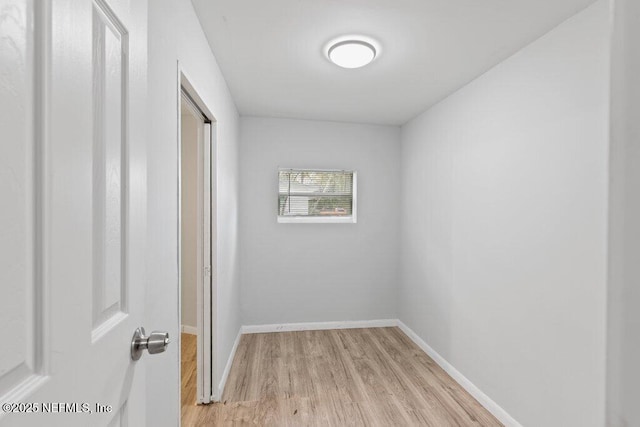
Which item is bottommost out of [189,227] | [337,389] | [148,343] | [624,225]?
[337,389]

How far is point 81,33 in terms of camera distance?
54 cm

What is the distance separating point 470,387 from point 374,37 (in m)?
2.52

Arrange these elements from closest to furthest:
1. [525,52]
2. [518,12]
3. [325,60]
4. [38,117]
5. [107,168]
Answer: [38,117] < [107,168] < [518,12] < [525,52] < [325,60]

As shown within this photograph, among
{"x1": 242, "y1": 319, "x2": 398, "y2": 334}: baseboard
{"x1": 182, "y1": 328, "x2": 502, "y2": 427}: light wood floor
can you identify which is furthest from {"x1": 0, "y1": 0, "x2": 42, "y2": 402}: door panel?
{"x1": 242, "y1": 319, "x2": 398, "y2": 334}: baseboard

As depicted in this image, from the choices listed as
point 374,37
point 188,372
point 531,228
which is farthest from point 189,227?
point 531,228

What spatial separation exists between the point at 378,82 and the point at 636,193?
253 centimetres

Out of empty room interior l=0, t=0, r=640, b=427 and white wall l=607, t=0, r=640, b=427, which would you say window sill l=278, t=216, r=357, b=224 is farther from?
white wall l=607, t=0, r=640, b=427

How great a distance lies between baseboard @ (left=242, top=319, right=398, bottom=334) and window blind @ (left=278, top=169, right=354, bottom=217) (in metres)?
1.24

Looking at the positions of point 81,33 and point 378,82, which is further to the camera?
point 378,82

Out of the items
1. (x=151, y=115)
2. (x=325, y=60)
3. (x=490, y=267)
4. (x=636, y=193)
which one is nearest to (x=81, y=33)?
(x=151, y=115)

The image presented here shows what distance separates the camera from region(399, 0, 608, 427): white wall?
4.99ft

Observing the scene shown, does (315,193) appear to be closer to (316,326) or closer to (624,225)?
(316,326)

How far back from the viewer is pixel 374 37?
1877 millimetres

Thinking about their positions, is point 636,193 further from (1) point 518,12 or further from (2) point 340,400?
(2) point 340,400
